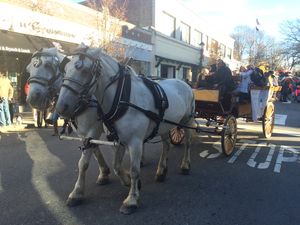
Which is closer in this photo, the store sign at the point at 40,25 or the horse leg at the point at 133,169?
the horse leg at the point at 133,169

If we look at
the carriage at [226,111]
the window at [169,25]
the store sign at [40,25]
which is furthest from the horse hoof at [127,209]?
the window at [169,25]

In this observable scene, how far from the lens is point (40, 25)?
659 inches

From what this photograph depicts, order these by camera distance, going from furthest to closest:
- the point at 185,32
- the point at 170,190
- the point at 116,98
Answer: the point at 185,32 < the point at 170,190 < the point at 116,98

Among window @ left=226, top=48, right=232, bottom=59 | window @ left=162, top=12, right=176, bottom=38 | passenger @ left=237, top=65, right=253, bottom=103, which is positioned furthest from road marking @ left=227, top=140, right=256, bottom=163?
window @ left=226, top=48, right=232, bottom=59

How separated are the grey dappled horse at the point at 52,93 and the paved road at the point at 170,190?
1.29 feet

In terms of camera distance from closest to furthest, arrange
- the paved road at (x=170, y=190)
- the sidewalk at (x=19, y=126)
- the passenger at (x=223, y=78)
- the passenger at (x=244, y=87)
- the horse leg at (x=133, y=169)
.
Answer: the paved road at (x=170, y=190) → the horse leg at (x=133, y=169) → the passenger at (x=223, y=78) → the passenger at (x=244, y=87) → the sidewalk at (x=19, y=126)

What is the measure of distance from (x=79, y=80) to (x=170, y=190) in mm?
2401

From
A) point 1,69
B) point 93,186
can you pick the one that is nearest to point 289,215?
point 93,186

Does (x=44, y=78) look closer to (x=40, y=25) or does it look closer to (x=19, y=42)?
(x=19, y=42)

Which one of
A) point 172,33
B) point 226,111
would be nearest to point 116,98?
point 226,111

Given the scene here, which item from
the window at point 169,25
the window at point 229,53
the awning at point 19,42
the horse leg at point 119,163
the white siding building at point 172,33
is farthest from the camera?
the window at point 229,53

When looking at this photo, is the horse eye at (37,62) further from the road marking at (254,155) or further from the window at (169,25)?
the window at (169,25)

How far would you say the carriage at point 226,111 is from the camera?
26.4 feet

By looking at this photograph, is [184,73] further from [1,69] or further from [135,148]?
[135,148]
